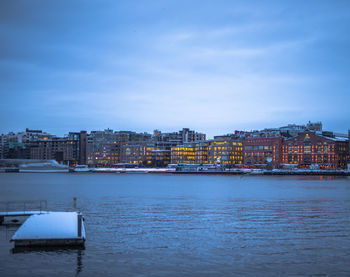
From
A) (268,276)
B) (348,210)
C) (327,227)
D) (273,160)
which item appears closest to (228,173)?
(273,160)

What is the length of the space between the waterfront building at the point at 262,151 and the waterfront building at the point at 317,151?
197 inches

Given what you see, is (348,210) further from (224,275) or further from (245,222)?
(224,275)

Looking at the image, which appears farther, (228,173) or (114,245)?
(228,173)

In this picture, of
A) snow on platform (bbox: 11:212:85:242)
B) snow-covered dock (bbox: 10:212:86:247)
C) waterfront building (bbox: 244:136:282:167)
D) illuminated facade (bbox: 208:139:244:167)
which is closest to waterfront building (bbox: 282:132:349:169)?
waterfront building (bbox: 244:136:282:167)

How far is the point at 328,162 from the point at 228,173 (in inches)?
1453

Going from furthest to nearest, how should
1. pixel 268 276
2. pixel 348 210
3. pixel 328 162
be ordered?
pixel 328 162 → pixel 348 210 → pixel 268 276

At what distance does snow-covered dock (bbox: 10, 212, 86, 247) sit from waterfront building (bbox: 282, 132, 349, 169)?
151 meters

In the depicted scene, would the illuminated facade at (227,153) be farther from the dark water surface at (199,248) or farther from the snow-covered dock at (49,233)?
the snow-covered dock at (49,233)

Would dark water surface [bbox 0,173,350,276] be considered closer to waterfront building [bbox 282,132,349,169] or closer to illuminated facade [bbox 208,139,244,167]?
waterfront building [bbox 282,132,349,169]

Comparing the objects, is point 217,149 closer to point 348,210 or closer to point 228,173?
point 228,173

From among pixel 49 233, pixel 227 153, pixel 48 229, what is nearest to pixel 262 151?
pixel 227 153

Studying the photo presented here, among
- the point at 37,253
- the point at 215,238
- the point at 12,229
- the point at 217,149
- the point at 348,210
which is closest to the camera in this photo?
the point at 37,253

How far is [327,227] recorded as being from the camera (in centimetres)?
2842

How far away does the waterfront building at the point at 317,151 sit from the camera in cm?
16138
